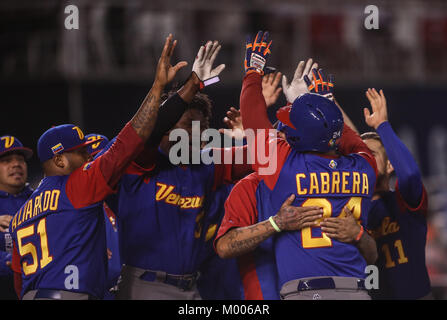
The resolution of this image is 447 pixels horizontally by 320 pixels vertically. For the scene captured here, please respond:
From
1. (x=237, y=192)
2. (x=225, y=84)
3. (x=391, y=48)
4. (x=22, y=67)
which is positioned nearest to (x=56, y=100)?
(x=22, y=67)

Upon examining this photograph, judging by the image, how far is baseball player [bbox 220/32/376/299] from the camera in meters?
4.32

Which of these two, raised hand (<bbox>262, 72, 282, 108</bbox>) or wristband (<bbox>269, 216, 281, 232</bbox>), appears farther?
raised hand (<bbox>262, 72, 282, 108</bbox>)

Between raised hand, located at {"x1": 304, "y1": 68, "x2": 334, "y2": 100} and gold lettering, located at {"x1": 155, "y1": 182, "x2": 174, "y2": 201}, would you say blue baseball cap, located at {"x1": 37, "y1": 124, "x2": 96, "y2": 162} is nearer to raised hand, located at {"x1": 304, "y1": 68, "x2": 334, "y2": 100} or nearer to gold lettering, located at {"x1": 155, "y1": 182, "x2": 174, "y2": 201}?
gold lettering, located at {"x1": 155, "y1": 182, "x2": 174, "y2": 201}

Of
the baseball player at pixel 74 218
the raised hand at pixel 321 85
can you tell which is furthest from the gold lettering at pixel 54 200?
the raised hand at pixel 321 85

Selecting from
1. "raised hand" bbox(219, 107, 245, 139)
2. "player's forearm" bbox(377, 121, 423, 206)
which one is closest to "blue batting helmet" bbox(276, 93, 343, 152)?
"player's forearm" bbox(377, 121, 423, 206)

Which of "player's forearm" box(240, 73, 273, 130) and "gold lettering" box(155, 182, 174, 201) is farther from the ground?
"player's forearm" box(240, 73, 273, 130)

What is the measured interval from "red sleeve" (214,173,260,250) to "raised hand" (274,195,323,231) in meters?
0.30

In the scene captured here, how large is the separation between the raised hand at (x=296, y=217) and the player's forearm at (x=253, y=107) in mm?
591

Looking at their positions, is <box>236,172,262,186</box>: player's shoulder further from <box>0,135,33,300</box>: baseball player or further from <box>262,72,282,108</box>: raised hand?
<box>0,135,33,300</box>: baseball player

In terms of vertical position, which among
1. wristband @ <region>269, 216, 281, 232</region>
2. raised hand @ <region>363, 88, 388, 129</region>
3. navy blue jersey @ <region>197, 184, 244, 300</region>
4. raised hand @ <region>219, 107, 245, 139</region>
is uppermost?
raised hand @ <region>363, 88, 388, 129</region>

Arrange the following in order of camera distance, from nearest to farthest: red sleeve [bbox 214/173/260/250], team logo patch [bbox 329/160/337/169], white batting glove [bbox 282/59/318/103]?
team logo patch [bbox 329/160/337/169], red sleeve [bbox 214/173/260/250], white batting glove [bbox 282/59/318/103]

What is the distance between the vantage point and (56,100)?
11.9 m

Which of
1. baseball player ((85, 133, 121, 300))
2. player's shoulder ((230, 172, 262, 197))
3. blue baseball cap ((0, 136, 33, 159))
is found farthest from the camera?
blue baseball cap ((0, 136, 33, 159))

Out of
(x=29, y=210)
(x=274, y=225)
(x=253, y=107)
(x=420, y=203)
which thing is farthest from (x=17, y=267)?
(x=420, y=203)
